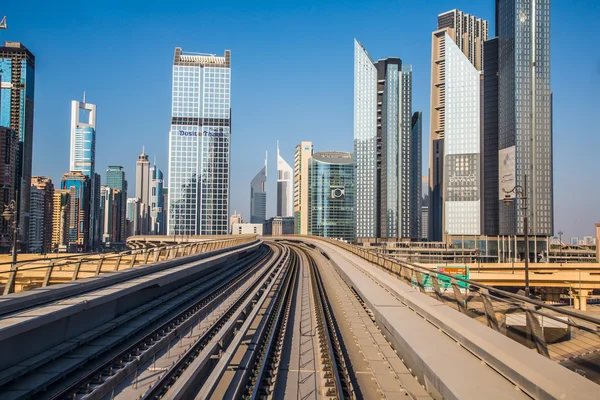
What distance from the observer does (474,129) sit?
449ft

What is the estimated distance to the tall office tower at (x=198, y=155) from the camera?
487 feet

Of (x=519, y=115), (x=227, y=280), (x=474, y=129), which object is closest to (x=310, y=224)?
(x=474, y=129)

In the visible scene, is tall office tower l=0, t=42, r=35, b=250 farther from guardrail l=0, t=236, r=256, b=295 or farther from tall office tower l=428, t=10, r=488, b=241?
guardrail l=0, t=236, r=256, b=295

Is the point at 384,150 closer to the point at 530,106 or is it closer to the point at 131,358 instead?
the point at 530,106

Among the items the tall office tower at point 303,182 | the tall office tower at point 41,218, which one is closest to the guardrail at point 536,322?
the tall office tower at point 303,182

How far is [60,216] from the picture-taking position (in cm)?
18988

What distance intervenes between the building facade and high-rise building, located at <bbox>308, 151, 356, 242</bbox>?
844 cm

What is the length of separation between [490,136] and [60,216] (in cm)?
15804

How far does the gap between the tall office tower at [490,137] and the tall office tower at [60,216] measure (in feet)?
494

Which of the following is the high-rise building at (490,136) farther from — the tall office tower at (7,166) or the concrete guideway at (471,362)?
→ the tall office tower at (7,166)

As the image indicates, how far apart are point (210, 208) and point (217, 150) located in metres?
18.1

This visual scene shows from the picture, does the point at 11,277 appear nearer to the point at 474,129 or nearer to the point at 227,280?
the point at 227,280

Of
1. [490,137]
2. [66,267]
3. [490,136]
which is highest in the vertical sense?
[490,136]

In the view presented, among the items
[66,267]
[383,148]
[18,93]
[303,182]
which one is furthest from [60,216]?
[66,267]
